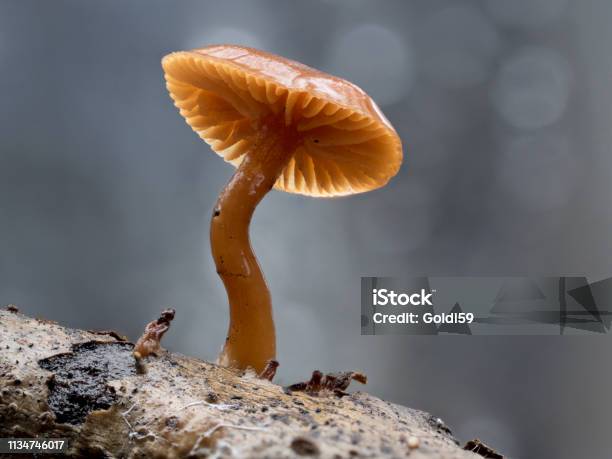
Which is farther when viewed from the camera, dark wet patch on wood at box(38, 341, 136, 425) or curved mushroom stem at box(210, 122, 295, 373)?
curved mushroom stem at box(210, 122, 295, 373)

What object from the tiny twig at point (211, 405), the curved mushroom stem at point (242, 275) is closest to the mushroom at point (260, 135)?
the curved mushroom stem at point (242, 275)

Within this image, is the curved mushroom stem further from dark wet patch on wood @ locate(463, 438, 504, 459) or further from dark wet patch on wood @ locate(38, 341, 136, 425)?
dark wet patch on wood @ locate(463, 438, 504, 459)

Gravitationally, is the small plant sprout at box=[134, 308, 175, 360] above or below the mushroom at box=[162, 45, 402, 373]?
below

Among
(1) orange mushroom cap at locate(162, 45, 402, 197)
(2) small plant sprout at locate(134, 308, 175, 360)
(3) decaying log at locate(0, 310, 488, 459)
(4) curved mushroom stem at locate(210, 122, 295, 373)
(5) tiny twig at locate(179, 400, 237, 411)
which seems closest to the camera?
(3) decaying log at locate(0, 310, 488, 459)

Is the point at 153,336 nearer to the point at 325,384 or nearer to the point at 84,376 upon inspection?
the point at 84,376

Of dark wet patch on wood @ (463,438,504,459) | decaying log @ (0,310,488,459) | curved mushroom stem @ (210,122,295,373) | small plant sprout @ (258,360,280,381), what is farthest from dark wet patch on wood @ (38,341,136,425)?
dark wet patch on wood @ (463,438,504,459)

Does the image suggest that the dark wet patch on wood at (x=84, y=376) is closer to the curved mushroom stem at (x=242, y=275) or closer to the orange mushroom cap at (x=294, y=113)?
the curved mushroom stem at (x=242, y=275)
